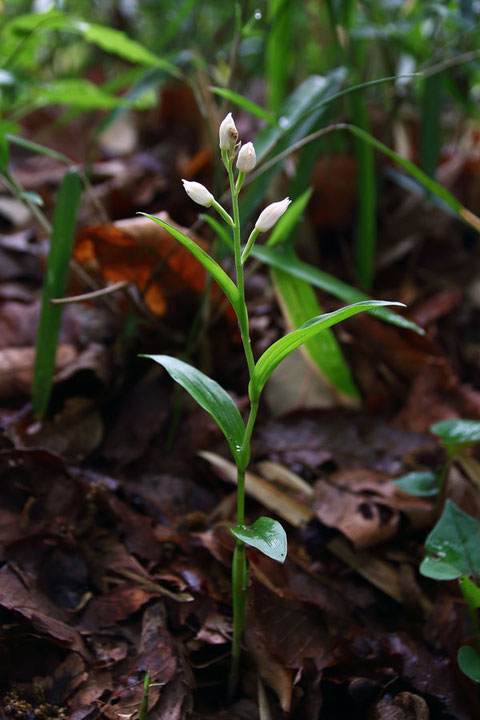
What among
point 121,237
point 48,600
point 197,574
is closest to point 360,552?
point 197,574

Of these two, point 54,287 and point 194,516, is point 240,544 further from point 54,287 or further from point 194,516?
point 54,287

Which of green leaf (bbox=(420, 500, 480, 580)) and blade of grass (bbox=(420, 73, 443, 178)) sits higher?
blade of grass (bbox=(420, 73, 443, 178))

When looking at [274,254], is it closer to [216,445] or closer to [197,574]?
[216,445]

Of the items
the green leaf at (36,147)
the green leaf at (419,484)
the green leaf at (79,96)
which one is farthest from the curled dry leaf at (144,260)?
the green leaf at (419,484)

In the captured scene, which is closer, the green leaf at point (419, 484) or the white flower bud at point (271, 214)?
the white flower bud at point (271, 214)

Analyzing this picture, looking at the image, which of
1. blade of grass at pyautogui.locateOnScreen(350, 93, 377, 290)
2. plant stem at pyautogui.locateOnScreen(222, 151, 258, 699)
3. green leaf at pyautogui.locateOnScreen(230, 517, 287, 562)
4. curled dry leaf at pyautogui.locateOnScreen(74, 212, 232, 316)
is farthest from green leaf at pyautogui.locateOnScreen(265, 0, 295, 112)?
green leaf at pyautogui.locateOnScreen(230, 517, 287, 562)

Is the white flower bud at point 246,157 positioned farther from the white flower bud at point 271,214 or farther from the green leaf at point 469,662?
the green leaf at point 469,662

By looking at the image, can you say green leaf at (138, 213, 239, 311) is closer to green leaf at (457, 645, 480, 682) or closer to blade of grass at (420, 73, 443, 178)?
green leaf at (457, 645, 480, 682)

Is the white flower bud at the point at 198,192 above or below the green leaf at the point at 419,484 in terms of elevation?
above
